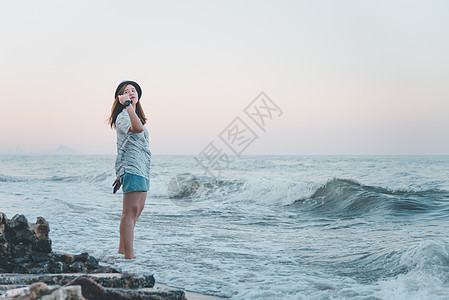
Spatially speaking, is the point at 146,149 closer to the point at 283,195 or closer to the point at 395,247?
the point at 395,247

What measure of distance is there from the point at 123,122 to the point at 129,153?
13.1 inches

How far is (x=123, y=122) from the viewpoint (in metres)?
4.27

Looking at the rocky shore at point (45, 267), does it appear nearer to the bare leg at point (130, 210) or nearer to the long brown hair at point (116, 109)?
the bare leg at point (130, 210)

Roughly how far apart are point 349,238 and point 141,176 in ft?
12.4

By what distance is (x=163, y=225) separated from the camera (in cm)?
787

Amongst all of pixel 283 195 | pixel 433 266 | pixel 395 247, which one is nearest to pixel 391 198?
pixel 283 195

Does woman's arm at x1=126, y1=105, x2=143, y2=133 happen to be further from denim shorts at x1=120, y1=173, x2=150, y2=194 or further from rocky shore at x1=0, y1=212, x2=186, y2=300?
rocky shore at x1=0, y1=212, x2=186, y2=300

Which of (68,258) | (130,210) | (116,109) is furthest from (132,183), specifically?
(68,258)

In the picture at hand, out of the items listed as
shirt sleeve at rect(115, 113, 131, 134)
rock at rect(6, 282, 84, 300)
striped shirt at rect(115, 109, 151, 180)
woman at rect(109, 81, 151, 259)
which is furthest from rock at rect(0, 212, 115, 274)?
rock at rect(6, 282, 84, 300)

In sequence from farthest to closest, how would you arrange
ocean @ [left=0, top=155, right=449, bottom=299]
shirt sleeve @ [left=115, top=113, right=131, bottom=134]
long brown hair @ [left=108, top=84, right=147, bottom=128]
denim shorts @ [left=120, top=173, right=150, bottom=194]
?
long brown hair @ [left=108, top=84, right=147, bottom=128] → denim shorts @ [left=120, top=173, right=150, bottom=194] → shirt sleeve @ [left=115, top=113, right=131, bottom=134] → ocean @ [left=0, top=155, right=449, bottom=299]

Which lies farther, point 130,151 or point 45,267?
point 130,151

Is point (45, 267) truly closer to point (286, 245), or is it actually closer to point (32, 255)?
point (32, 255)

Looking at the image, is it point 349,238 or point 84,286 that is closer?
point 84,286

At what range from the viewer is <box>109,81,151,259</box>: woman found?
4.30 m
